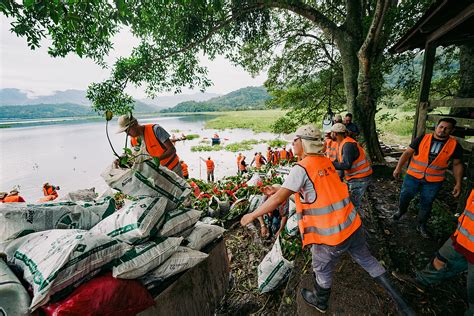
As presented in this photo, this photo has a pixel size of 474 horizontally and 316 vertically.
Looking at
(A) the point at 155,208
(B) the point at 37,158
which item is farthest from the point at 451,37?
(B) the point at 37,158

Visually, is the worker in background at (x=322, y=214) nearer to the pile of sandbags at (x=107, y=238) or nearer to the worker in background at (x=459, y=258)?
the worker in background at (x=459, y=258)

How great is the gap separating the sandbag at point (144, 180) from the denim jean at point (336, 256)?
139cm

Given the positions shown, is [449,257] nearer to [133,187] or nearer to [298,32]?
[133,187]

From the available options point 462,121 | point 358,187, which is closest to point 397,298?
point 358,187

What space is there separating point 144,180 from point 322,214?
149 cm

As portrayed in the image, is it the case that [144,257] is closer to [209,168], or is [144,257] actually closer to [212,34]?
[212,34]

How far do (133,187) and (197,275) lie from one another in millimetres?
974

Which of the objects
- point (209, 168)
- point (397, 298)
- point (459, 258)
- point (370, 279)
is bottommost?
point (209, 168)

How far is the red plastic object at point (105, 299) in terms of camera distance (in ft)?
3.95

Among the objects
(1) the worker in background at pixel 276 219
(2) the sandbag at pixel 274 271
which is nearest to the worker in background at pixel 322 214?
(2) the sandbag at pixel 274 271

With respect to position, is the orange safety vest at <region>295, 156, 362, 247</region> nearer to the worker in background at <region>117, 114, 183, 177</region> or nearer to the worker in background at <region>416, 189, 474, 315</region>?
the worker in background at <region>416, 189, 474, 315</region>

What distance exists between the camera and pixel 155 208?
68.9 inches

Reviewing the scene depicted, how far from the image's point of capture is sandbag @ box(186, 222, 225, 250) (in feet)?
6.58

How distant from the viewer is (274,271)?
236cm
